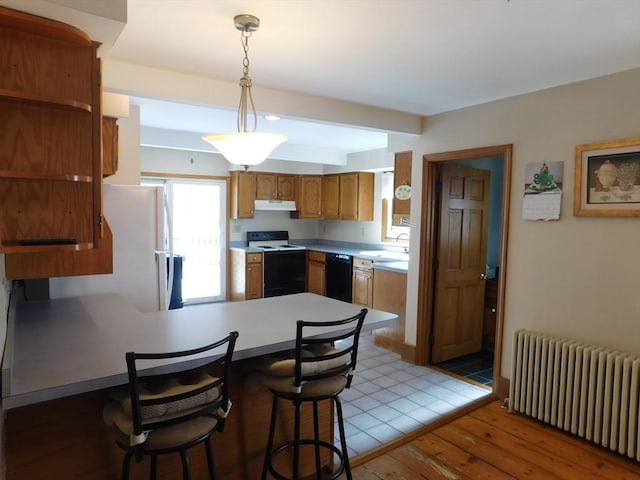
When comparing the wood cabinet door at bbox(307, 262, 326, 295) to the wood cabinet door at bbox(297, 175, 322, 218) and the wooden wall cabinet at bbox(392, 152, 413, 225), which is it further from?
the wooden wall cabinet at bbox(392, 152, 413, 225)

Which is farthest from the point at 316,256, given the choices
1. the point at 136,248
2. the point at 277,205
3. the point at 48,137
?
the point at 48,137

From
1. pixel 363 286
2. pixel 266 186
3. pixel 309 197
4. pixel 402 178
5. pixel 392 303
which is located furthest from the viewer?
pixel 309 197

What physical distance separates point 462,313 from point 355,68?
9.02ft

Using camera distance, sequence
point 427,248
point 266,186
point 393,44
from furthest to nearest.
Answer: point 266,186, point 427,248, point 393,44

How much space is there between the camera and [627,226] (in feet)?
8.50

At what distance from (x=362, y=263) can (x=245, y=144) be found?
3.33 m

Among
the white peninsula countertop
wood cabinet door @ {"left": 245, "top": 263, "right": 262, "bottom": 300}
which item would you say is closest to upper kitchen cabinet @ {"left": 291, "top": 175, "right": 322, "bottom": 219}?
wood cabinet door @ {"left": 245, "top": 263, "right": 262, "bottom": 300}

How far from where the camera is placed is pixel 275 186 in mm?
6543

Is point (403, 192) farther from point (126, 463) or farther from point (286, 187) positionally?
point (126, 463)

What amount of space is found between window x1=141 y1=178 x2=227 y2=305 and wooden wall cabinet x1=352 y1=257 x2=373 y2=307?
2240 millimetres

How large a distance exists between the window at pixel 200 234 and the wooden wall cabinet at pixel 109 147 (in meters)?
3.28

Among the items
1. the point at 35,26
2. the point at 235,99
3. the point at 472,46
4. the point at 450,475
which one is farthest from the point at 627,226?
the point at 35,26

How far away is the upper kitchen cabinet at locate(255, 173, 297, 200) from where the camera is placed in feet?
21.0

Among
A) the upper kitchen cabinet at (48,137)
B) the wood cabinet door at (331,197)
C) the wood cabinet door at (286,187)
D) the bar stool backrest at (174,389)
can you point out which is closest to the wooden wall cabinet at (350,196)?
the wood cabinet door at (331,197)
